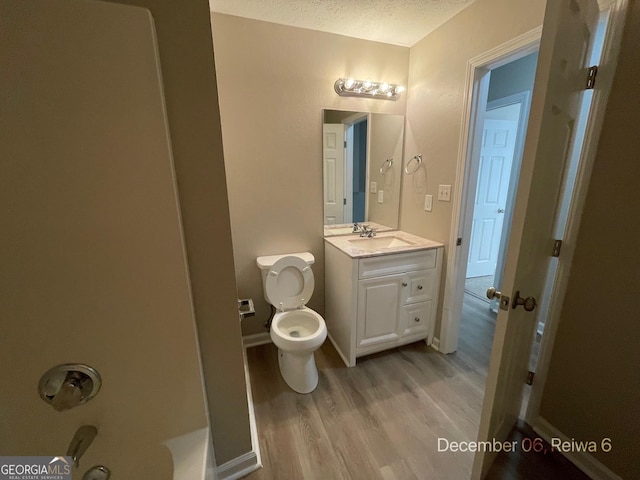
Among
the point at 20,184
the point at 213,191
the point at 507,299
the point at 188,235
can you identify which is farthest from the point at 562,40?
the point at 20,184

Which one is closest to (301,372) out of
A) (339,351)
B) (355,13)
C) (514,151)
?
(339,351)

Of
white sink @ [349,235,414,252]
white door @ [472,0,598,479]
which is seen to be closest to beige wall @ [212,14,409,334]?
white sink @ [349,235,414,252]

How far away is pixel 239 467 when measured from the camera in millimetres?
1181

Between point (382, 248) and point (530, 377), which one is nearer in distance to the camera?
point (530, 377)

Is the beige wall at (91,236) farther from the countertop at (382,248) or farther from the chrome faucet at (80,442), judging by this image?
the countertop at (382,248)

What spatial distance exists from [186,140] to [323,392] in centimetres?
162

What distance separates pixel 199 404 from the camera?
94cm

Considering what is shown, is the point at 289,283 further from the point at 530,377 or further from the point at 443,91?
the point at 443,91

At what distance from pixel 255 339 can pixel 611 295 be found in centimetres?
218

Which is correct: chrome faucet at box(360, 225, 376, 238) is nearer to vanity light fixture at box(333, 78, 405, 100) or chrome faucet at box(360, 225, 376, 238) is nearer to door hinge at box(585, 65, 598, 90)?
vanity light fixture at box(333, 78, 405, 100)

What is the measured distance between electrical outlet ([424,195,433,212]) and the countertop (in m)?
0.25

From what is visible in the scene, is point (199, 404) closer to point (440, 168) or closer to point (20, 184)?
point (20, 184)

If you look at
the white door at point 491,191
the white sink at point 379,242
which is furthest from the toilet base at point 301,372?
the white door at point 491,191

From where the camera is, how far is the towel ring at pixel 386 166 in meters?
2.21
